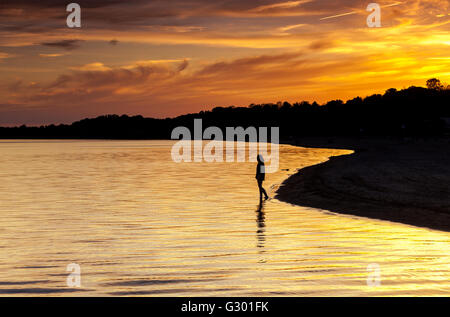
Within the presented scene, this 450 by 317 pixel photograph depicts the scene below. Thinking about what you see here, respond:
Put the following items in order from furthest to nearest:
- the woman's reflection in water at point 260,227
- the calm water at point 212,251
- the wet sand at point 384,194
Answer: the wet sand at point 384,194 → the woman's reflection in water at point 260,227 → the calm water at point 212,251

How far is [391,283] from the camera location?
11938 millimetres

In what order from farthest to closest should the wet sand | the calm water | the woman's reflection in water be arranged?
1. the wet sand
2. the woman's reflection in water
3. the calm water

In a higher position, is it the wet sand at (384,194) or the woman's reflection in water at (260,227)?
the wet sand at (384,194)

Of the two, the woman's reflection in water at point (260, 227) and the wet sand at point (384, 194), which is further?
the wet sand at point (384, 194)

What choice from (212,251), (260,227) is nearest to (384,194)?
(260,227)

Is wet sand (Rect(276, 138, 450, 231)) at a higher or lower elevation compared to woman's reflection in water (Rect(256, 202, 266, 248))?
higher

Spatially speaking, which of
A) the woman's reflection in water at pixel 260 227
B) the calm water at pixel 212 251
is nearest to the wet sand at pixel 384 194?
the calm water at pixel 212 251

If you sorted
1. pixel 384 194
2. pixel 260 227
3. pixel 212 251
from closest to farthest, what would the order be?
pixel 212 251, pixel 260 227, pixel 384 194

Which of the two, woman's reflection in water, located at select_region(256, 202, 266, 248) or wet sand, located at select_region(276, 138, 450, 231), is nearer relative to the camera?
woman's reflection in water, located at select_region(256, 202, 266, 248)

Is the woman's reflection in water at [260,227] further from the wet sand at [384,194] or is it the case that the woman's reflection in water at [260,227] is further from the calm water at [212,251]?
the wet sand at [384,194]

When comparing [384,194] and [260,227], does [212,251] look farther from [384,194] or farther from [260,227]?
[384,194]

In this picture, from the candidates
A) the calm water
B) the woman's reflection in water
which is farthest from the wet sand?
the woman's reflection in water

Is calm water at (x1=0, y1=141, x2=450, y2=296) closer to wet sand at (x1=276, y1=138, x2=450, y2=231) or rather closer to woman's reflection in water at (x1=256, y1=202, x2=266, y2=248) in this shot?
woman's reflection in water at (x1=256, y1=202, x2=266, y2=248)
